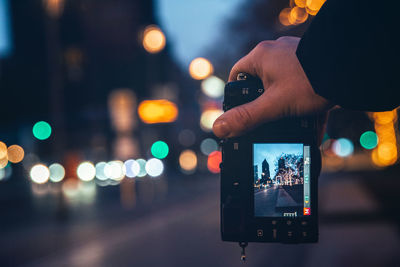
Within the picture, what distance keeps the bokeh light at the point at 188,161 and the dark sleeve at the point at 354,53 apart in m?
31.8

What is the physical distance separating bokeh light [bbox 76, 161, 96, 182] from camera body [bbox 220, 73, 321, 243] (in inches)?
1174

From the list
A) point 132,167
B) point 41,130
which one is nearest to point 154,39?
point 132,167

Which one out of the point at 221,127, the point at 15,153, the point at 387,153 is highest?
the point at 15,153

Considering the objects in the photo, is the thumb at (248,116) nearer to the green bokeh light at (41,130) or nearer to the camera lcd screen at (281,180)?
the camera lcd screen at (281,180)

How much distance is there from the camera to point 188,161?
35.8 metres

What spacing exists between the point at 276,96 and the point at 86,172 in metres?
31.4

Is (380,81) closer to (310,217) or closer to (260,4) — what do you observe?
(310,217)

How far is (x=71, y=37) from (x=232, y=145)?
41.2 m

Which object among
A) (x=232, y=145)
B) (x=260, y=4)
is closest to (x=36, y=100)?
(x=260, y=4)

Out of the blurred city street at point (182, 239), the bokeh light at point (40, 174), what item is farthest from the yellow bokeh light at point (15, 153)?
the blurred city street at point (182, 239)

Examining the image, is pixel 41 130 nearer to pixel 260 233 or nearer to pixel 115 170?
pixel 115 170

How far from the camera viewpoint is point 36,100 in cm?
3838

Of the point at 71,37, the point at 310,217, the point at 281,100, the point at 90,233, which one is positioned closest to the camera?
the point at 281,100

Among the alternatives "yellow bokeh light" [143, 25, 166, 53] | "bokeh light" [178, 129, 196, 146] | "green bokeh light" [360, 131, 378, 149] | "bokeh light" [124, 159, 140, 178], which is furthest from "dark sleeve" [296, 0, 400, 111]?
"bokeh light" [178, 129, 196, 146]
